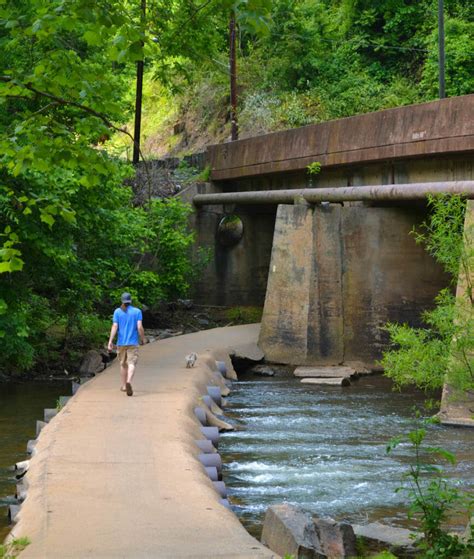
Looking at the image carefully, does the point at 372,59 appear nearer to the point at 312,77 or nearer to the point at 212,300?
the point at 312,77

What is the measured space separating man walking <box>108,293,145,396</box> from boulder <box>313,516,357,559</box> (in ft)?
25.8

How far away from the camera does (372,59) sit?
131 feet

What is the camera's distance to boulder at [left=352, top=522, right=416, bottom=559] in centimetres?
968

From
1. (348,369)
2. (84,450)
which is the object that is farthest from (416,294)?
(84,450)

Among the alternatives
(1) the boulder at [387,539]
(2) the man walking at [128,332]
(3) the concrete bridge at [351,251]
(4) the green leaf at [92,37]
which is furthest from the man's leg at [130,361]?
(4) the green leaf at [92,37]

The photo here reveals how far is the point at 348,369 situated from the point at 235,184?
1094cm

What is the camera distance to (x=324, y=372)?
22812 mm

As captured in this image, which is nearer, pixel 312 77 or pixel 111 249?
pixel 111 249

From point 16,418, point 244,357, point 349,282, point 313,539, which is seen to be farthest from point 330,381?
point 313,539

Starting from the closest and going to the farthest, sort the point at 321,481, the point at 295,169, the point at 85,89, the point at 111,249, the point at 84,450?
the point at 85,89, the point at 84,450, the point at 321,481, the point at 111,249, the point at 295,169

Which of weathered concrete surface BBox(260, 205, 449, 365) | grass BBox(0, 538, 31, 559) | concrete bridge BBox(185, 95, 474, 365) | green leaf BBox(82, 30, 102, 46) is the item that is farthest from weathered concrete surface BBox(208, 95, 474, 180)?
grass BBox(0, 538, 31, 559)

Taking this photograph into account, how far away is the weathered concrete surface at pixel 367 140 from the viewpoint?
2008cm

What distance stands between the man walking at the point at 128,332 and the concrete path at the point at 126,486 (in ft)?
1.68

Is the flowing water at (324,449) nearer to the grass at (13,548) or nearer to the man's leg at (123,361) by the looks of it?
the man's leg at (123,361)
